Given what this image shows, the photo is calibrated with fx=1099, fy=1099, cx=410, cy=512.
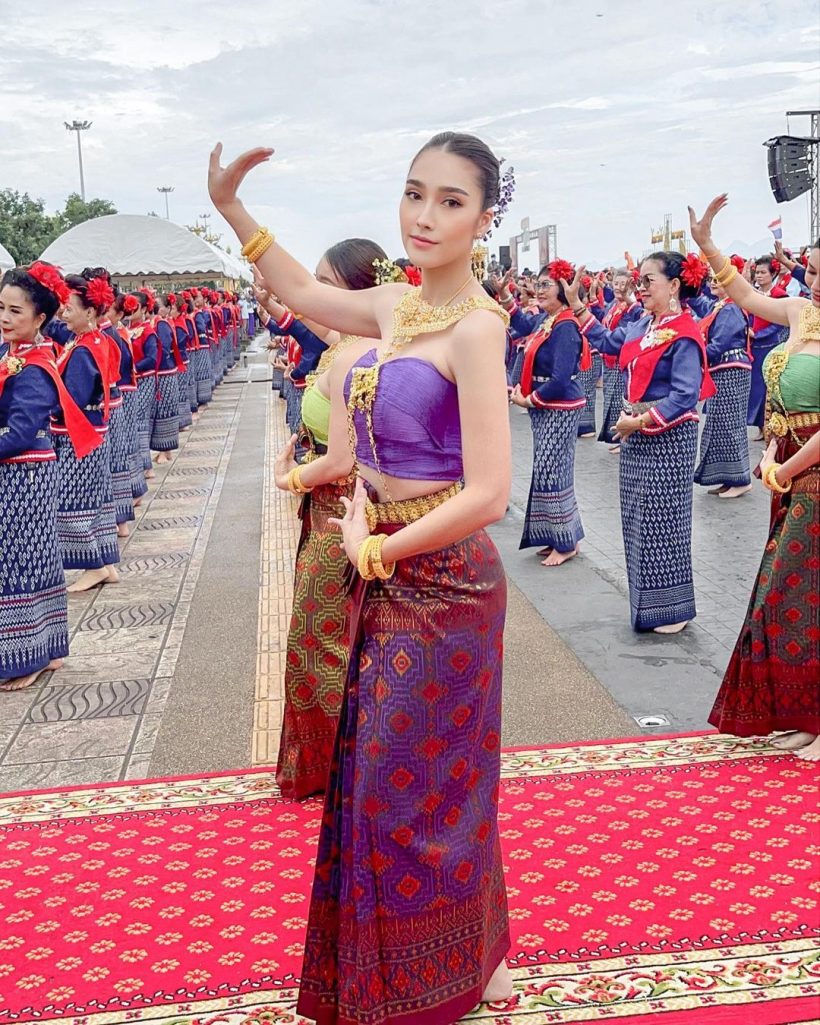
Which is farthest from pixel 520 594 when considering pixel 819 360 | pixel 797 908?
pixel 797 908

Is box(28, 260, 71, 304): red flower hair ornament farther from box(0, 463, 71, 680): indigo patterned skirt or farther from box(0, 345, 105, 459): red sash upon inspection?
box(0, 463, 71, 680): indigo patterned skirt

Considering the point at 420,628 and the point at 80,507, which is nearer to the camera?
the point at 420,628

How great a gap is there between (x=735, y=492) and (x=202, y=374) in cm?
1134

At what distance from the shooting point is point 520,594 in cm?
649

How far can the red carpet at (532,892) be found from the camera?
2.65 metres

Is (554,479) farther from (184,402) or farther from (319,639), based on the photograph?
(184,402)

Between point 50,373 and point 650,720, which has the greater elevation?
point 50,373

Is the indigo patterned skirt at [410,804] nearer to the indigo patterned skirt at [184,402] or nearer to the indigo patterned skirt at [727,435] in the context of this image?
the indigo patterned skirt at [727,435]

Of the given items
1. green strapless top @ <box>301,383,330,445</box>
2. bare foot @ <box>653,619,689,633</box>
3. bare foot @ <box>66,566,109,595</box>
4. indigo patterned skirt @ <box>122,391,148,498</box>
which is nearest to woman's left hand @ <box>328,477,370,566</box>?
green strapless top @ <box>301,383,330,445</box>

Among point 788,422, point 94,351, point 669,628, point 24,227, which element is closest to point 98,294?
point 94,351

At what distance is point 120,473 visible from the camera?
8.49 meters

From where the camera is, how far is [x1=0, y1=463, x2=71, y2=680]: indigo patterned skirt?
4988 millimetres

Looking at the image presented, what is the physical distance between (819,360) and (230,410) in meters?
15.0

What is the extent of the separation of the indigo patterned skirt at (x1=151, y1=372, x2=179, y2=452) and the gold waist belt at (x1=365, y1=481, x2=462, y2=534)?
34.7ft
